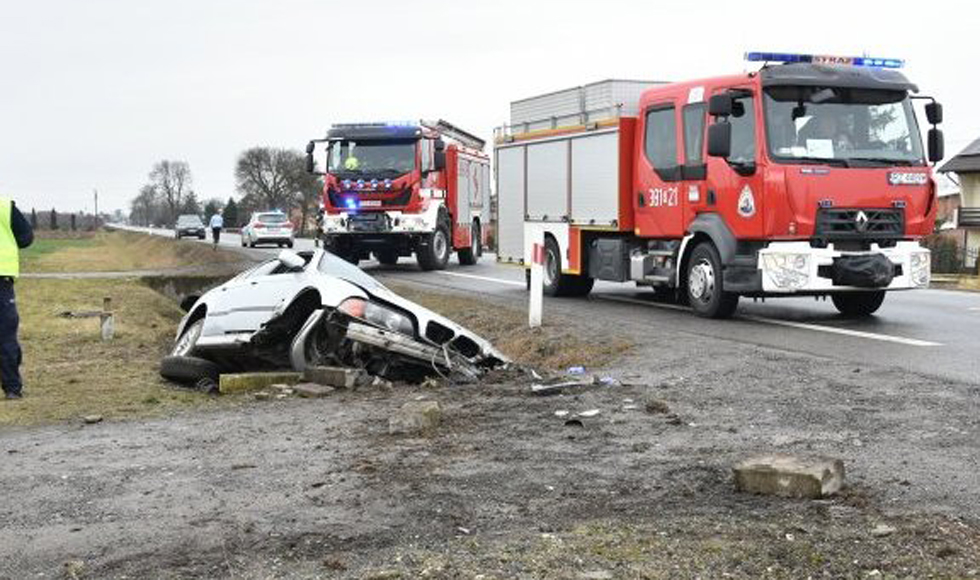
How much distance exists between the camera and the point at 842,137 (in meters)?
12.0

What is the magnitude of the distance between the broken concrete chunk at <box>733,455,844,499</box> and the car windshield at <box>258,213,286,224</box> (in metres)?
41.3

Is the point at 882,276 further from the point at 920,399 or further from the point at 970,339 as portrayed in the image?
the point at 920,399

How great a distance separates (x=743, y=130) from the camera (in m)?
12.1

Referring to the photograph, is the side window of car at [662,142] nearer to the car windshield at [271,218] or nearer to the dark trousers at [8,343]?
the dark trousers at [8,343]

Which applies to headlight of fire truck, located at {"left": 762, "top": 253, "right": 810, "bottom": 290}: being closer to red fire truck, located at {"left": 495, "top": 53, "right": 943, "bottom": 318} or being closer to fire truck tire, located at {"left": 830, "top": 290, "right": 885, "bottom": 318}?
red fire truck, located at {"left": 495, "top": 53, "right": 943, "bottom": 318}

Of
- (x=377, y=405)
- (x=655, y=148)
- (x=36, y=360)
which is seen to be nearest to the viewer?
(x=377, y=405)

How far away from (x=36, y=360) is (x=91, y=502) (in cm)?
695

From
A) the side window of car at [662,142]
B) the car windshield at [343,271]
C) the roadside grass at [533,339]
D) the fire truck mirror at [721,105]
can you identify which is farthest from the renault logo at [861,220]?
the car windshield at [343,271]

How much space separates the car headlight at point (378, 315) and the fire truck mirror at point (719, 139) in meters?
4.72

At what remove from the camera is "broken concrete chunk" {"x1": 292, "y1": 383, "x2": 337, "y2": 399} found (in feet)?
28.3

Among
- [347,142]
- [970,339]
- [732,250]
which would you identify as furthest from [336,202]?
[970,339]

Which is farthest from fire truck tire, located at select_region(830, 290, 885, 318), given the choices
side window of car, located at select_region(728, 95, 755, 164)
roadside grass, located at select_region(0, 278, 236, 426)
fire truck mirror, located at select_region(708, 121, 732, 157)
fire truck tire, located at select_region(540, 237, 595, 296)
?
roadside grass, located at select_region(0, 278, 236, 426)

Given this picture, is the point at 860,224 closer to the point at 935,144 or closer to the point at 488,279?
the point at 935,144

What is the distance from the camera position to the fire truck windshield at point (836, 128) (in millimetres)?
11836
